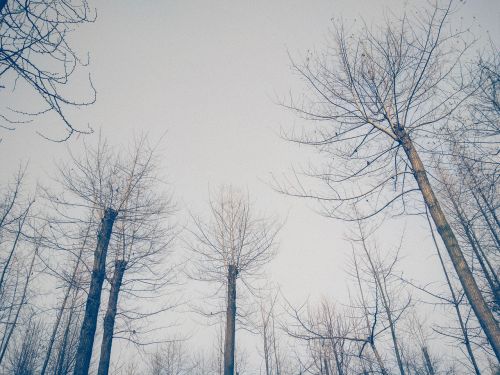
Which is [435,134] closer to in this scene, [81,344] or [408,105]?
[408,105]

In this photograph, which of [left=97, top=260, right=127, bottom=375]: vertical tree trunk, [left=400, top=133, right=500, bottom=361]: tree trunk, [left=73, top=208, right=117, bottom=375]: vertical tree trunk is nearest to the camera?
[left=400, top=133, right=500, bottom=361]: tree trunk

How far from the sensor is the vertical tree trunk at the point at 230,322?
261 inches

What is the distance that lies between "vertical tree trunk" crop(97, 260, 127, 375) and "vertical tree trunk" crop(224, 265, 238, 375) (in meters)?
3.00

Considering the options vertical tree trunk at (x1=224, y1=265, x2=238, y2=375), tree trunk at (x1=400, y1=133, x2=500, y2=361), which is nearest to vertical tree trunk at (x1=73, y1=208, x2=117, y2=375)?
vertical tree trunk at (x1=224, y1=265, x2=238, y2=375)

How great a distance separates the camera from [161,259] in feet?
24.8

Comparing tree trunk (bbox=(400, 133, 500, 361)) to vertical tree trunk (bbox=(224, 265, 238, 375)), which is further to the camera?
vertical tree trunk (bbox=(224, 265, 238, 375))

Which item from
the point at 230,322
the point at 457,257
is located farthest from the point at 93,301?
the point at 457,257

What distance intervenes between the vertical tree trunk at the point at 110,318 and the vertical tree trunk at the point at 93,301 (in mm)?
1353

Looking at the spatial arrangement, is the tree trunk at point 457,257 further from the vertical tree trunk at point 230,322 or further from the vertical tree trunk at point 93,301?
the vertical tree trunk at point 93,301

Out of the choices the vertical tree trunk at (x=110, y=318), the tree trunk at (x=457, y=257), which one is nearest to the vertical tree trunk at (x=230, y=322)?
the vertical tree trunk at (x=110, y=318)

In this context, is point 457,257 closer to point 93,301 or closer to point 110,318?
point 93,301

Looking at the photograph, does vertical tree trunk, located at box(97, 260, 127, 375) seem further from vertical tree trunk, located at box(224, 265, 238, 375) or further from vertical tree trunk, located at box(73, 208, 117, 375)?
vertical tree trunk, located at box(224, 265, 238, 375)

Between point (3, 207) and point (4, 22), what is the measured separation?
Answer: 36.8 feet

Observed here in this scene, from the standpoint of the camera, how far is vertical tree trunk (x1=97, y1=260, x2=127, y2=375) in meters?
6.53
